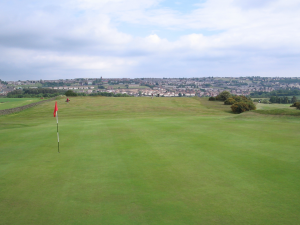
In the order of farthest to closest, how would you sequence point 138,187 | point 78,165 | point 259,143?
point 259,143, point 78,165, point 138,187

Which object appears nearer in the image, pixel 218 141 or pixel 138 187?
pixel 138 187

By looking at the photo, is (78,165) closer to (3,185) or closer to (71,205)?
(3,185)

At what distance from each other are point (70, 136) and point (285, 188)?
14477mm

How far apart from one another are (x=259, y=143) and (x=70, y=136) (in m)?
12.6

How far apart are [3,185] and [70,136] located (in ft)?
31.9

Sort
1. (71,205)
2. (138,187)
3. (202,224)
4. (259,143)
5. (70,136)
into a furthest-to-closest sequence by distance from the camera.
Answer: (70,136)
(259,143)
(138,187)
(71,205)
(202,224)

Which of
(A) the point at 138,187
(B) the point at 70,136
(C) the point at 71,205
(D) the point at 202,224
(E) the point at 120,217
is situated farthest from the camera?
(B) the point at 70,136

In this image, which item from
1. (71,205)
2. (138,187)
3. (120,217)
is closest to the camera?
(120,217)

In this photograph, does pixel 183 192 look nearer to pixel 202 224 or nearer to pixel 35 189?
pixel 202 224

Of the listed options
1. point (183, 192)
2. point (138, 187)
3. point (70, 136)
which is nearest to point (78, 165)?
point (138, 187)

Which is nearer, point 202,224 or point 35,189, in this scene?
point 202,224

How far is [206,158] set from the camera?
11.8 metres

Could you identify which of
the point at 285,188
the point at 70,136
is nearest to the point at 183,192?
the point at 285,188

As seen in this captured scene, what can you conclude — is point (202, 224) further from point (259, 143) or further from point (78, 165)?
point (259, 143)
